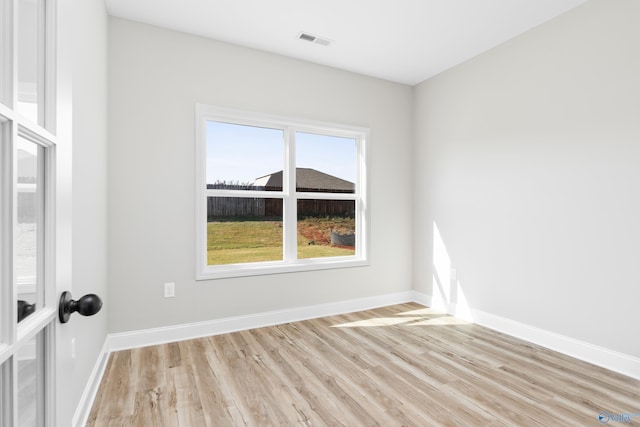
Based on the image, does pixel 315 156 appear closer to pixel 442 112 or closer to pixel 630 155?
pixel 442 112

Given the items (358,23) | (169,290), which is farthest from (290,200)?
(358,23)

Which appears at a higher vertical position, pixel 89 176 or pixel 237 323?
pixel 89 176

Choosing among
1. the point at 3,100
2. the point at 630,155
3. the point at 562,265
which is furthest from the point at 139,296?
the point at 630,155

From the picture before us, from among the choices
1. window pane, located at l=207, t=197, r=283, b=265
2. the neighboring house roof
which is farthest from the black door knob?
the neighboring house roof

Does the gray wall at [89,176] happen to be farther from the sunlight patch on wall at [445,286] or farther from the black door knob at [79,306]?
the sunlight patch on wall at [445,286]

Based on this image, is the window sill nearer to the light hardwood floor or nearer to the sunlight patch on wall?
the light hardwood floor

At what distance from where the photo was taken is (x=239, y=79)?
3266 mm

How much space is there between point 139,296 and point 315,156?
218 centimetres

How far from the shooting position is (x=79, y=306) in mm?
779

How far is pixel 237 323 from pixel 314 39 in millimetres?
2741

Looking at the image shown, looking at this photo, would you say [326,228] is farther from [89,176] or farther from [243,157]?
[89,176]

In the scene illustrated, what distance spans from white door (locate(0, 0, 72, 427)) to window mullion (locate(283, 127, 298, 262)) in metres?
2.77

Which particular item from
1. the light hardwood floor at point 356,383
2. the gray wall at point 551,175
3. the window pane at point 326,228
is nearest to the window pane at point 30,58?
the light hardwood floor at point 356,383

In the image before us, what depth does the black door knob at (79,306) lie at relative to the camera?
2.50ft
